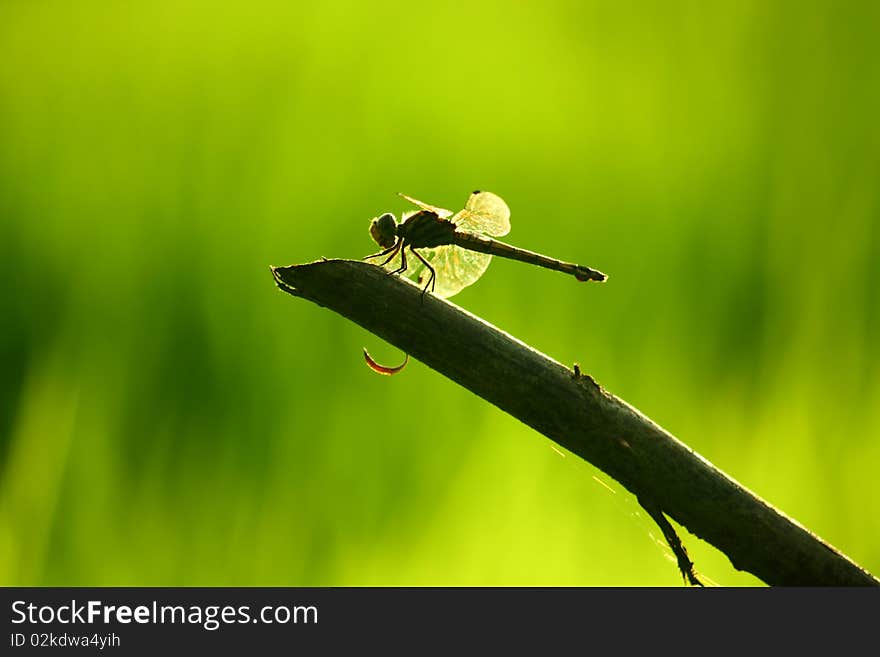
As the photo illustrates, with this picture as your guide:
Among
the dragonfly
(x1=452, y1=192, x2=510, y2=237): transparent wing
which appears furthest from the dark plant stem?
(x1=452, y1=192, x2=510, y2=237): transparent wing

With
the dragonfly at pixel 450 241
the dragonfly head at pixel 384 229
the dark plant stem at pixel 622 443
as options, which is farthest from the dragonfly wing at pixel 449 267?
the dark plant stem at pixel 622 443

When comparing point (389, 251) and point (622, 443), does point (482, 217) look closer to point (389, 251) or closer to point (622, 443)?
point (389, 251)

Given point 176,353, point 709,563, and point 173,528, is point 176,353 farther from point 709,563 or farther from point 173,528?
point 709,563

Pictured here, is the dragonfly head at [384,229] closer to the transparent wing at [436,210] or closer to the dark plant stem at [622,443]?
the transparent wing at [436,210]

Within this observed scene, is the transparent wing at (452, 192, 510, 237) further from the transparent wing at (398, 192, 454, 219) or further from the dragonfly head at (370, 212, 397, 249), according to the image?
the dragonfly head at (370, 212, 397, 249)
